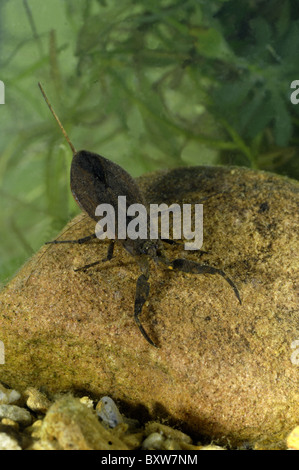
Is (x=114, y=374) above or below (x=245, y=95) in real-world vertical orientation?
below

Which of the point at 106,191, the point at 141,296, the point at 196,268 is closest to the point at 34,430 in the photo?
the point at 141,296

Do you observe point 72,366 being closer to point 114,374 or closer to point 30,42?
point 114,374

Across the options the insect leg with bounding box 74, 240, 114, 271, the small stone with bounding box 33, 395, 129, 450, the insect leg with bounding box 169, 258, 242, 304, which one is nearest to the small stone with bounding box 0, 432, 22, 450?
the small stone with bounding box 33, 395, 129, 450

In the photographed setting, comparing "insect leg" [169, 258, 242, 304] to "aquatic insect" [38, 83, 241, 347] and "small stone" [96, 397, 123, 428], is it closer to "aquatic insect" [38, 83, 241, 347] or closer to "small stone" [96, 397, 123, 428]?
"aquatic insect" [38, 83, 241, 347]

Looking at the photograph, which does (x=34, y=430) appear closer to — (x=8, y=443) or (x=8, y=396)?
(x=8, y=443)

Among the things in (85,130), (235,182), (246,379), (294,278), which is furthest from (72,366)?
(85,130)

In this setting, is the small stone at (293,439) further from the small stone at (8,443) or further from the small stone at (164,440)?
the small stone at (8,443)

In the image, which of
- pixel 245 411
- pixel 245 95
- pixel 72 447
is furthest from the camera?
pixel 245 95
